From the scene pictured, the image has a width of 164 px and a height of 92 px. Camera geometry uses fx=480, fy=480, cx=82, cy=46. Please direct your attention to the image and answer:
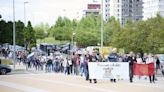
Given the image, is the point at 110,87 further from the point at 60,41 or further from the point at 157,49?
the point at 60,41

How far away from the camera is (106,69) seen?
2472cm

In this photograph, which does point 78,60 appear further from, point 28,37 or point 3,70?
point 28,37

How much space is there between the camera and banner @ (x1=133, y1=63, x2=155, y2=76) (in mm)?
25516

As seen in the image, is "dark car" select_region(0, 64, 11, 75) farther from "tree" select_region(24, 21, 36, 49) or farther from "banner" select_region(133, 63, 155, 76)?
"tree" select_region(24, 21, 36, 49)

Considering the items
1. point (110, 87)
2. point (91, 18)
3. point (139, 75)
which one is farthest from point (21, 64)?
point (91, 18)

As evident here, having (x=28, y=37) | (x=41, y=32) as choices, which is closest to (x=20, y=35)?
(x=28, y=37)

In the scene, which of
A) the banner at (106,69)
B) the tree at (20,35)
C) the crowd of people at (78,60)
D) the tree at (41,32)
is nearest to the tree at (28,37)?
the tree at (20,35)

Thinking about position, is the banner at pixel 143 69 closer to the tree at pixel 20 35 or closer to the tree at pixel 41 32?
the tree at pixel 20 35

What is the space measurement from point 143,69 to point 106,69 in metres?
2.83

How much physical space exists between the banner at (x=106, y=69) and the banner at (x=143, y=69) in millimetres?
1414

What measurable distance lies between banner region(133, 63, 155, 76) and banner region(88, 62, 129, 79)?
141cm

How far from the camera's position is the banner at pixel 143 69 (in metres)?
25.5

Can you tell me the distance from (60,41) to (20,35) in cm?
2489

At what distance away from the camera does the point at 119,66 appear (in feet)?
81.7
